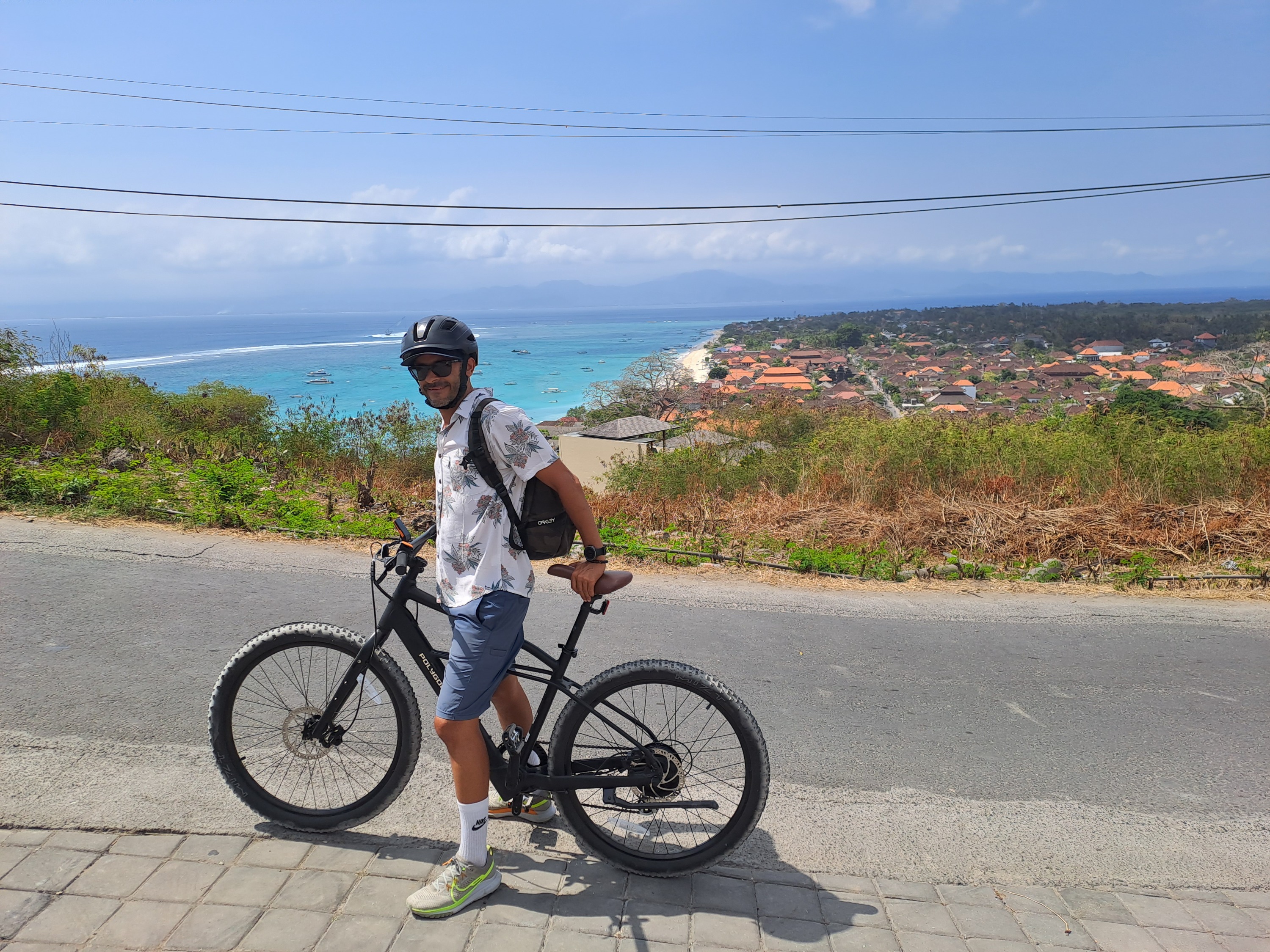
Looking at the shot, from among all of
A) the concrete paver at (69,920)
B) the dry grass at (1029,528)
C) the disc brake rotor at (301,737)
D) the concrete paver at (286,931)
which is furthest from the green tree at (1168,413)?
the concrete paver at (69,920)

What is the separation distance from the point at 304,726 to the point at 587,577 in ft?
4.39

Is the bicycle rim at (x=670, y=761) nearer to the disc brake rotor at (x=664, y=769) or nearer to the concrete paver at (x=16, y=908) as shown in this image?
the disc brake rotor at (x=664, y=769)

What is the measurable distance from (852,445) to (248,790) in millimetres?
9043

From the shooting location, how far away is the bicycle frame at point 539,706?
2.90 m

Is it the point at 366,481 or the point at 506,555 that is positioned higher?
the point at 506,555

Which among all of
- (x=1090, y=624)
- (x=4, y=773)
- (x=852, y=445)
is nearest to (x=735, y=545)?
(x=1090, y=624)

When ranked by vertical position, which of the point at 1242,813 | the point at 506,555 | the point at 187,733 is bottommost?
the point at 1242,813

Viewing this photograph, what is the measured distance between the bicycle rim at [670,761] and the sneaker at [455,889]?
1.36 feet

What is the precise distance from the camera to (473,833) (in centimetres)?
276

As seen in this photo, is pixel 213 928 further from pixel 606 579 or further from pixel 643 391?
pixel 643 391

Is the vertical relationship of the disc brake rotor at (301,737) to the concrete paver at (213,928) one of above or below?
above

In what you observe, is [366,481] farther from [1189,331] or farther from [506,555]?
[1189,331]

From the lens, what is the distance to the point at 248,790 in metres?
3.10

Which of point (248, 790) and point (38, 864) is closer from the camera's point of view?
point (38, 864)
